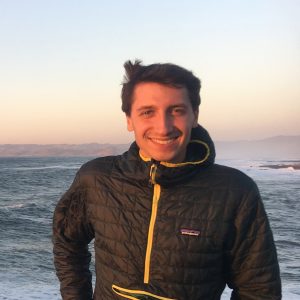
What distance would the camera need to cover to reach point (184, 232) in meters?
2.16

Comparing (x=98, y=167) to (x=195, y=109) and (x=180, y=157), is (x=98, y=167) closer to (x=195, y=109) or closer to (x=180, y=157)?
(x=180, y=157)

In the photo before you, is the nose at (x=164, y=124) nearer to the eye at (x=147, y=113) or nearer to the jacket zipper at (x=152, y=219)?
the eye at (x=147, y=113)

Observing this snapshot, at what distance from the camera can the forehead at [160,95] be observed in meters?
2.15

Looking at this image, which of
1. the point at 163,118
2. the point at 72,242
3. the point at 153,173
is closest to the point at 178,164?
the point at 153,173

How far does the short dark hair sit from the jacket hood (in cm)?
19

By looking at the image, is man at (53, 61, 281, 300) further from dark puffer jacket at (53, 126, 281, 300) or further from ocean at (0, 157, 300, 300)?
ocean at (0, 157, 300, 300)

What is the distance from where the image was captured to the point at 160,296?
2.15 meters

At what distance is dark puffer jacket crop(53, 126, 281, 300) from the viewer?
2.13 m

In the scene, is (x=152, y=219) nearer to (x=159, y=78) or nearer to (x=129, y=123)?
(x=129, y=123)

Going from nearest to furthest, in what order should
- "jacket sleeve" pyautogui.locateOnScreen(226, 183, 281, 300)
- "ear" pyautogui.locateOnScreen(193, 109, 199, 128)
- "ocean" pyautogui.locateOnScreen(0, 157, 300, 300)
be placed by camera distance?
1. "jacket sleeve" pyautogui.locateOnScreen(226, 183, 281, 300)
2. "ear" pyautogui.locateOnScreen(193, 109, 199, 128)
3. "ocean" pyautogui.locateOnScreen(0, 157, 300, 300)

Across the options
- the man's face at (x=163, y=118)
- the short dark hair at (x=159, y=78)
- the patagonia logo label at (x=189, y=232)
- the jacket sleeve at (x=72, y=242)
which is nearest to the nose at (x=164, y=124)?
the man's face at (x=163, y=118)

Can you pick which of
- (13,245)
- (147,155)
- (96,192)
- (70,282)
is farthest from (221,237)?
(13,245)

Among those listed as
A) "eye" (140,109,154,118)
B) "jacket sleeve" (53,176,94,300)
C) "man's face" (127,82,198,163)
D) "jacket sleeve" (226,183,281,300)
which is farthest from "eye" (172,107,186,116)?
"jacket sleeve" (53,176,94,300)

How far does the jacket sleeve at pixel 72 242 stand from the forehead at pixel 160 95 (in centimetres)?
70
